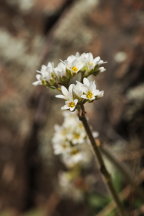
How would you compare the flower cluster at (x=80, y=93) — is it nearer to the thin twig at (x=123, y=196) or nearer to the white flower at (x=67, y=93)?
the white flower at (x=67, y=93)

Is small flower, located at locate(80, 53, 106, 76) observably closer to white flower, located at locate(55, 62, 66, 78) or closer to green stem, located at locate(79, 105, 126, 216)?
white flower, located at locate(55, 62, 66, 78)

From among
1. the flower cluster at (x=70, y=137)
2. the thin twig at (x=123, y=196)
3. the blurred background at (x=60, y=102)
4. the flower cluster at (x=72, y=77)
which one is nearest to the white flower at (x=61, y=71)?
the flower cluster at (x=72, y=77)

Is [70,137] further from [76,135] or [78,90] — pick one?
[78,90]

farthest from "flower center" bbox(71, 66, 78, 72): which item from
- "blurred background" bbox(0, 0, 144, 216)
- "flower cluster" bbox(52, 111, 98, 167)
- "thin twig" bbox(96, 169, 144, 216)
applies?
"thin twig" bbox(96, 169, 144, 216)

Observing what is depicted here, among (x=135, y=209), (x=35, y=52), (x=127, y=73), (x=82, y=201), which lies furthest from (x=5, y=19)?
(x=135, y=209)

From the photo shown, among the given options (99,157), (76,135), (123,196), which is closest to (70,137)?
(76,135)

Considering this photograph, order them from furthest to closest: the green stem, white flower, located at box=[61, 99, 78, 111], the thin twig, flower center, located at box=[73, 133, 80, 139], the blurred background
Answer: the blurred background → the thin twig → flower center, located at box=[73, 133, 80, 139] → the green stem → white flower, located at box=[61, 99, 78, 111]

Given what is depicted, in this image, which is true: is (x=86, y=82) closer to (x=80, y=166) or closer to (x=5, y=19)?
(x=80, y=166)
